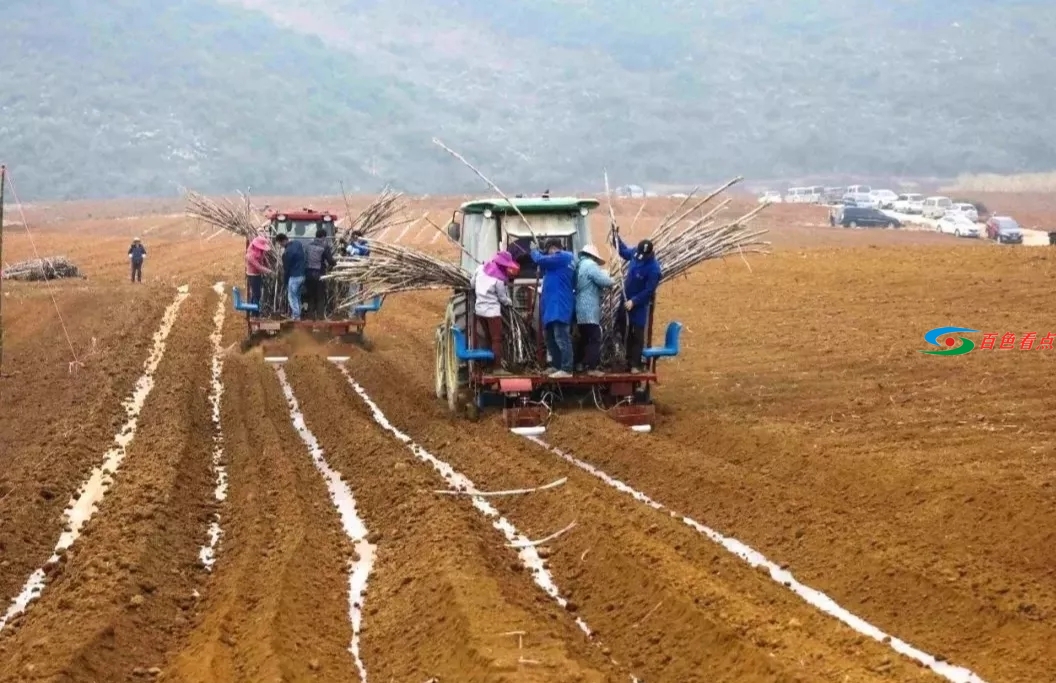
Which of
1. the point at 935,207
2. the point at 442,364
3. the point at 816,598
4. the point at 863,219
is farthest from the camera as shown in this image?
the point at 935,207

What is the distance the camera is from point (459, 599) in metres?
7.68

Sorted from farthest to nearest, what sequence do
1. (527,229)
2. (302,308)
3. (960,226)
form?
(960,226), (302,308), (527,229)

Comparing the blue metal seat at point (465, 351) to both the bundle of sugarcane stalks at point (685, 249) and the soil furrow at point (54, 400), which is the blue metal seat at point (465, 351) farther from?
the soil furrow at point (54, 400)

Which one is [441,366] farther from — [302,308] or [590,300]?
[302,308]

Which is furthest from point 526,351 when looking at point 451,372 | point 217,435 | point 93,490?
point 93,490

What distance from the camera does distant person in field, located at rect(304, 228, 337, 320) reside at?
21469 millimetres

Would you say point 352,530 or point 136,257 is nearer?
point 352,530

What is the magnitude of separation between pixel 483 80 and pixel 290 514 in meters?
119

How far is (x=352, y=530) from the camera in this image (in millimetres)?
10125

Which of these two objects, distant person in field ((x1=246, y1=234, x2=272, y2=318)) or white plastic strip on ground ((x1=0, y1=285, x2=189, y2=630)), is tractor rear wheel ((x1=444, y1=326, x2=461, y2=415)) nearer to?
white plastic strip on ground ((x1=0, y1=285, x2=189, y2=630))

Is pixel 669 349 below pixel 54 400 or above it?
above

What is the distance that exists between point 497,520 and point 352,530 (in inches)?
40.4

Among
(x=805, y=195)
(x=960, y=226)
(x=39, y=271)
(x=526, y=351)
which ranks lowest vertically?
(x=526, y=351)

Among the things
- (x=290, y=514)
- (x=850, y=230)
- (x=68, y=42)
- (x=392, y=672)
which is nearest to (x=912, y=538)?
(x=392, y=672)
